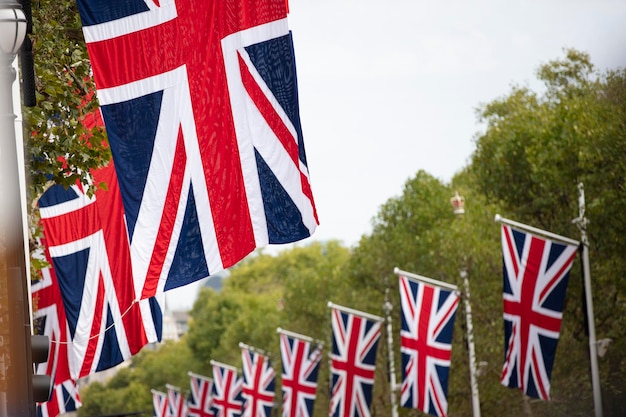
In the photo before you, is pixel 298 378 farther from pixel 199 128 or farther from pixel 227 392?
pixel 199 128

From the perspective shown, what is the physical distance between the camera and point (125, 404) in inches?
5044

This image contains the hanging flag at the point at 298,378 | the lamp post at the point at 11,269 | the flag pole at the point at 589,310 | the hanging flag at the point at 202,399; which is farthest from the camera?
the hanging flag at the point at 202,399

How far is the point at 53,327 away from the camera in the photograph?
16.0 m

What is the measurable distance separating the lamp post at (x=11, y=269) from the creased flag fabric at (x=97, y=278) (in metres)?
3.97

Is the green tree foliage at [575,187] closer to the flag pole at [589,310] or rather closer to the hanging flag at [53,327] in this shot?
the flag pole at [589,310]

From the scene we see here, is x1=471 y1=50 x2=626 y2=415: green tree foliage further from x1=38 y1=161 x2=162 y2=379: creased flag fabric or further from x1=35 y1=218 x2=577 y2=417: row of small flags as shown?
x1=38 y1=161 x2=162 y2=379: creased flag fabric

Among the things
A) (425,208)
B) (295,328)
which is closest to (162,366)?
(295,328)

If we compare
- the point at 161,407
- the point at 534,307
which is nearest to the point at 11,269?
the point at 534,307

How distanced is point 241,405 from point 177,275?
168 ft

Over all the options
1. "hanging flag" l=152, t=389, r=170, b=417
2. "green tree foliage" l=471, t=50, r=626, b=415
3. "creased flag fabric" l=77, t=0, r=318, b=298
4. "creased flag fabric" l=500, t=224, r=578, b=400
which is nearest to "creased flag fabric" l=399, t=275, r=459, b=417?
"green tree foliage" l=471, t=50, r=626, b=415

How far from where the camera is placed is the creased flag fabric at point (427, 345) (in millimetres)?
31500

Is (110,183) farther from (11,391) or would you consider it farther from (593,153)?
(593,153)

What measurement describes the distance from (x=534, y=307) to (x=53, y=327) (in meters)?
12.3

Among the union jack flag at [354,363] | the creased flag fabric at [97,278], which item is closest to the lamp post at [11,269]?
the creased flag fabric at [97,278]
